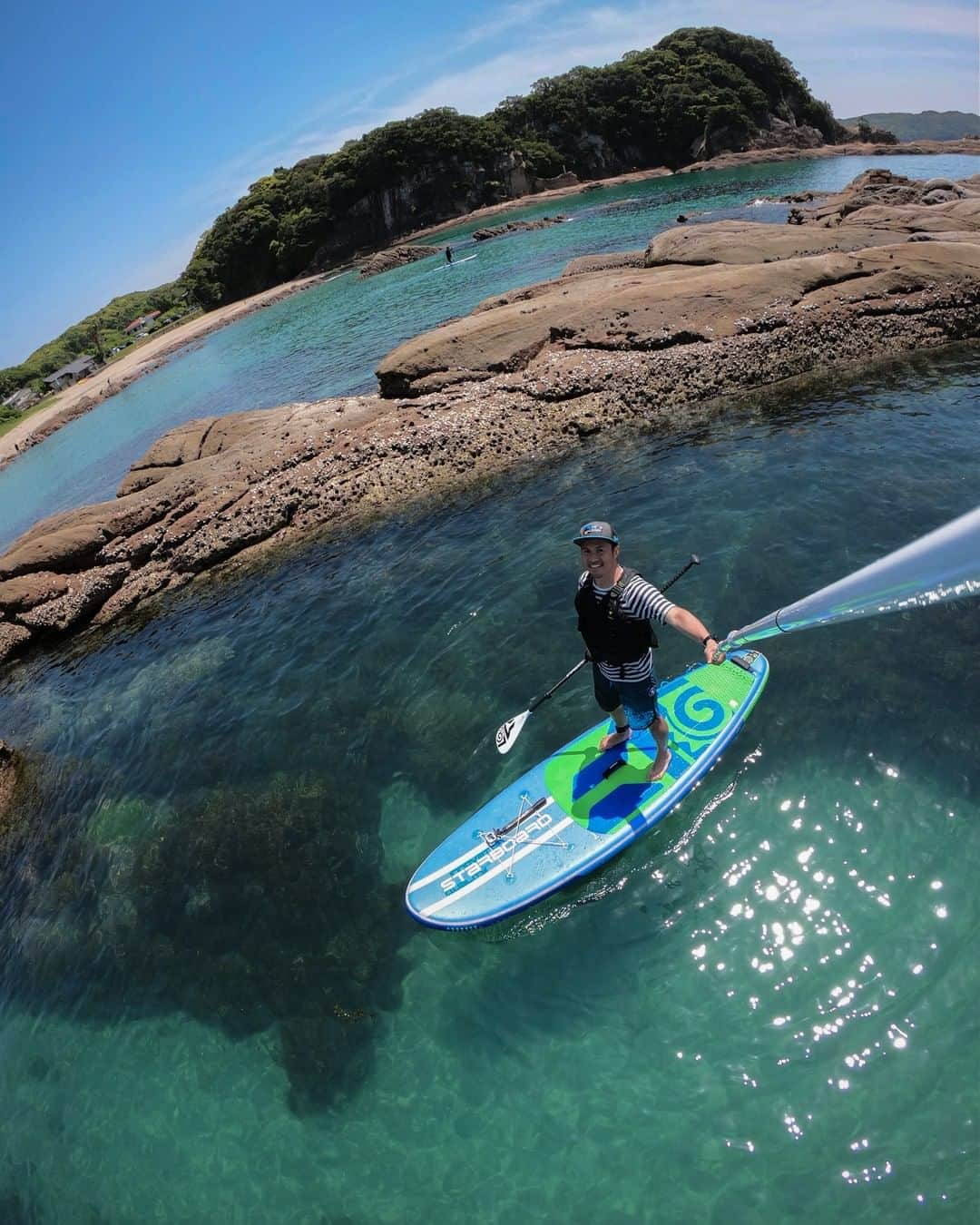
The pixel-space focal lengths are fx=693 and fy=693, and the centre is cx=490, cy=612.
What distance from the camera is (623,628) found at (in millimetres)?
6367

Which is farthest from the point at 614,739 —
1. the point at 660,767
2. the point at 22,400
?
the point at 22,400

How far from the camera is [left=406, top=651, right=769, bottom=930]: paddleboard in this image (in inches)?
273

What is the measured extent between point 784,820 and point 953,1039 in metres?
2.22

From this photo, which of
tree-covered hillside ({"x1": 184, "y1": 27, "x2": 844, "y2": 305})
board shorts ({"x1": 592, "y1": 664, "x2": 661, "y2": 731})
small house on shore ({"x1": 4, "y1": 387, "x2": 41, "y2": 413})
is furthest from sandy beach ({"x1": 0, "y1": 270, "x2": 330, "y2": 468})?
board shorts ({"x1": 592, "y1": 664, "x2": 661, "y2": 731})

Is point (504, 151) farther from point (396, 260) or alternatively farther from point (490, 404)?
point (490, 404)

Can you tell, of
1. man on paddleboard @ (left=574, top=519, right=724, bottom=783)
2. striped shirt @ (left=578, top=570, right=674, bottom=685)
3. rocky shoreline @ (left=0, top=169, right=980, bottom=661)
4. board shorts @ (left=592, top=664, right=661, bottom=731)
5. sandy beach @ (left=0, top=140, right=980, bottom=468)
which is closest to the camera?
man on paddleboard @ (left=574, top=519, right=724, bottom=783)

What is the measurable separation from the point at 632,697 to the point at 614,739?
125 cm

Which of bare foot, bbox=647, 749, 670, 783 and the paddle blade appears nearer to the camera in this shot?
bare foot, bbox=647, 749, 670, 783

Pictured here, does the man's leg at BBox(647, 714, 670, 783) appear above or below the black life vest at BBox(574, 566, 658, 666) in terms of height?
below

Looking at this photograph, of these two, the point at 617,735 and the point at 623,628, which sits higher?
the point at 623,628

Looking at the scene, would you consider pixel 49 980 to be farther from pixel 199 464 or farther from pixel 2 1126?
pixel 199 464

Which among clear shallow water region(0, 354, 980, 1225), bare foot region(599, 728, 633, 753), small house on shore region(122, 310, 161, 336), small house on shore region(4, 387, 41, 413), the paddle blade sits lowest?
clear shallow water region(0, 354, 980, 1225)

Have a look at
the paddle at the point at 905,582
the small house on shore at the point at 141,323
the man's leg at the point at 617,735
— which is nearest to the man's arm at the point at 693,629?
the paddle at the point at 905,582

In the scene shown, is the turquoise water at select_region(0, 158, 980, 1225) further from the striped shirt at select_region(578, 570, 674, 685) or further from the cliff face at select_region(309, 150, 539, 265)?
the cliff face at select_region(309, 150, 539, 265)
